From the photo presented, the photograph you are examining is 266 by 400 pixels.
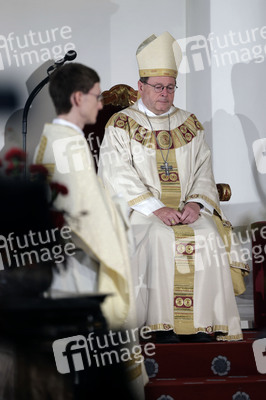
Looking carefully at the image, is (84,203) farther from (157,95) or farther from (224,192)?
(224,192)

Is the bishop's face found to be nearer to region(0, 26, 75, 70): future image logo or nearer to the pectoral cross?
the pectoral cross

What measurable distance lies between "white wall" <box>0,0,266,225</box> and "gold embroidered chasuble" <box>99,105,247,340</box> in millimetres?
960

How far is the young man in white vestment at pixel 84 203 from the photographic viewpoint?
9.64 feet

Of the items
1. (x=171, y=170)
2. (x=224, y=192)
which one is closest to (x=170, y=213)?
(x=171, y=170)

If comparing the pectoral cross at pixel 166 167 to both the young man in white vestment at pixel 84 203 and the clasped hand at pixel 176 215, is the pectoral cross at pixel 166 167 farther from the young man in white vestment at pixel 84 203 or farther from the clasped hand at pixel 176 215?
the young man in white vestment at pixel 84 203

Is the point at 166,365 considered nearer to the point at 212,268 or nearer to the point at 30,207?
the point at 212,268

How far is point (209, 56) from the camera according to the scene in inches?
242

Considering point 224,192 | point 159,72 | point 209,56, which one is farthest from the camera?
point 209,56

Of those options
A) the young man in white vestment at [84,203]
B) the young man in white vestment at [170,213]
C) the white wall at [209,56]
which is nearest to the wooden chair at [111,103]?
the young man in white vestment at [170,213]

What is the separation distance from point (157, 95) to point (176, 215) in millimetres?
833

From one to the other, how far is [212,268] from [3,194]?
2.24m

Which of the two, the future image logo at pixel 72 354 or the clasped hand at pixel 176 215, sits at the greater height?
the clasped hand at pixel 176 215

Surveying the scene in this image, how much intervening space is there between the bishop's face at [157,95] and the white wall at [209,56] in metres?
1.10

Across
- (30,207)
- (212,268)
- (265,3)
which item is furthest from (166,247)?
(265,3)
